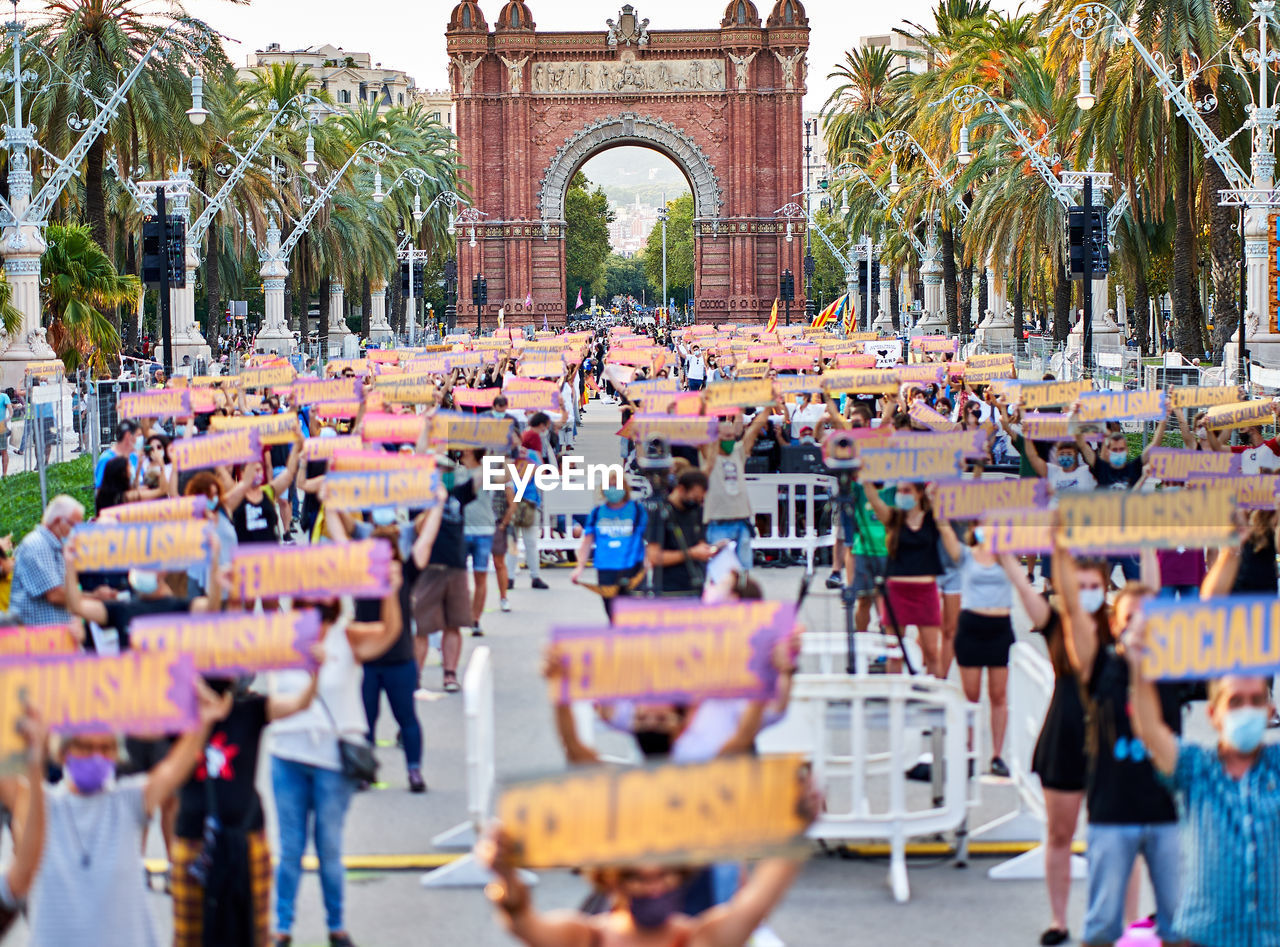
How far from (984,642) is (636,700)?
15.5ft

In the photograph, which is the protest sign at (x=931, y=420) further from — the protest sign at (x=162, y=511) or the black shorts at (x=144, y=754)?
the black shorts at (x=144, y=754)

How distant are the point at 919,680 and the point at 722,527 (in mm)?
5234

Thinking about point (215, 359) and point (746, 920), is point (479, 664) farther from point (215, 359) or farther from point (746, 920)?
point (215, 359)

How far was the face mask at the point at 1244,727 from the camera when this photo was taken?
587cm

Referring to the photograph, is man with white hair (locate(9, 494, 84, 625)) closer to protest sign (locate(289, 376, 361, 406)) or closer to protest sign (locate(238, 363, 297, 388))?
protest sign (locate(289, 376, 361, 406))

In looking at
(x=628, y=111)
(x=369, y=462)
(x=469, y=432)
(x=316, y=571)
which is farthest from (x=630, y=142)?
(x=316, y=571)

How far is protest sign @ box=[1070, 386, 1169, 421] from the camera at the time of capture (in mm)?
15453

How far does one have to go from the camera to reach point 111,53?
36750mm

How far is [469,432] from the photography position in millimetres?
14352

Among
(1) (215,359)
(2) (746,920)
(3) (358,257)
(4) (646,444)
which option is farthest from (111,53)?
(2) (746,920)

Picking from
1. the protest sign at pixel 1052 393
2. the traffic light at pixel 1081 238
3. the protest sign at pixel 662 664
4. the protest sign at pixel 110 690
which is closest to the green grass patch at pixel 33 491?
the protest sign at pixel 1052 393

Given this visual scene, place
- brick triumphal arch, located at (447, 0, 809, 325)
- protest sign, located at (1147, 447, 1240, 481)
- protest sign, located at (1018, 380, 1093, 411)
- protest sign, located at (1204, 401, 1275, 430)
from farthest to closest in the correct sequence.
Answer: brick triumphal arch, located at (447, 0, 809, 325) < protest sign, located at (1018, 380, 1093, 411) < protest sign, located at (1204, 401, 1275, 430) < protest sign, located at (1147, 447, 1240, 481)

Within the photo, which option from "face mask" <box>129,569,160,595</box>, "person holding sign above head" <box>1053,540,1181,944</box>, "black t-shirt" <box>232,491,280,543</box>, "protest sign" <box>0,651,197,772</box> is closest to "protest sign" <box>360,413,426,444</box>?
"black t-shirt" <box>232,491,280,543</box>

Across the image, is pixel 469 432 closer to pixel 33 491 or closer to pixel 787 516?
pixel 787 516
